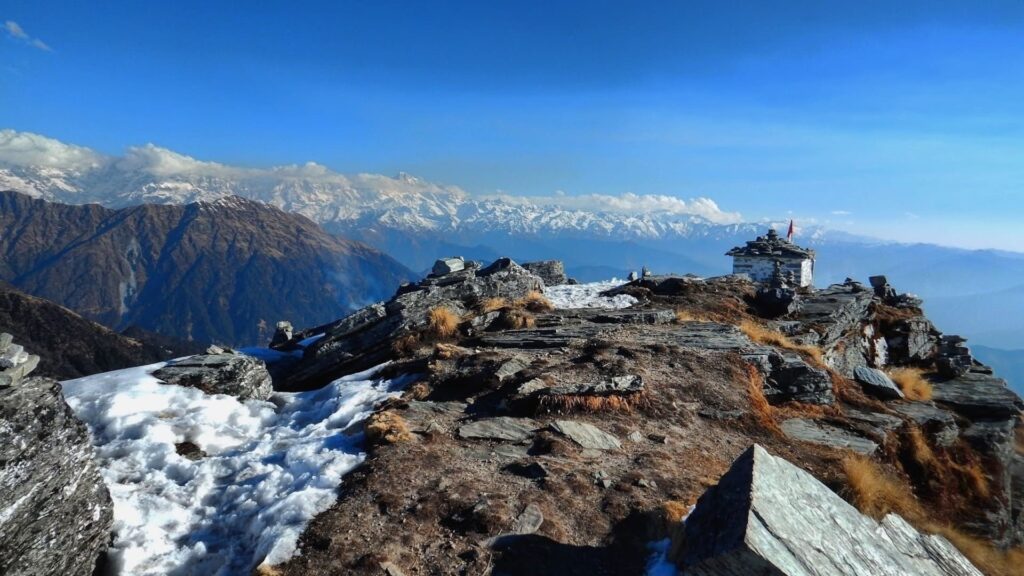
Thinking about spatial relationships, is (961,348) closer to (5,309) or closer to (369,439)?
(369,439)

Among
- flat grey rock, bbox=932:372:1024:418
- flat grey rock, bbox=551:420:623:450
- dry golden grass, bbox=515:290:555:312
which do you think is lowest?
flat grey rock, bbox=932:372:1024:418

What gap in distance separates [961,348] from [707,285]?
13.1m

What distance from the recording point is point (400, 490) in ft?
28.5

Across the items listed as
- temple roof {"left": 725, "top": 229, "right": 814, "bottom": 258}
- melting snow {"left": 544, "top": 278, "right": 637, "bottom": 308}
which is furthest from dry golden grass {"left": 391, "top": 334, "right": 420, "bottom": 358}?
temple roof {"left": 725, "top": 229, "right": 814, "bottom": 258}

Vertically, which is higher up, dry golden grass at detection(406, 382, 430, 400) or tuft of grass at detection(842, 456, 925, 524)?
tuft of grass at detection(842, 456, 925, 524)

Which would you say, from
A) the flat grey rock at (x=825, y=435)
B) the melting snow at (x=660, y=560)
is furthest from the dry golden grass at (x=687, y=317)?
the melting snow at (x=660, y=560)

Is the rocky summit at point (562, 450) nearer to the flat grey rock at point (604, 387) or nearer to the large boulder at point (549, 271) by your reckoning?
Result: the flat grey rock at point (604, 387)

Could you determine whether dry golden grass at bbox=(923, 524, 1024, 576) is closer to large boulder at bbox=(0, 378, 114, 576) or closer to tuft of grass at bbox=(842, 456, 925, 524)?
tuft of grass at bbox=(842, 456, 925, 524)

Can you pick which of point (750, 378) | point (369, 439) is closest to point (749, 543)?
point (369, 439)

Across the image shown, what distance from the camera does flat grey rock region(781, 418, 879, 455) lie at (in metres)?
13.0

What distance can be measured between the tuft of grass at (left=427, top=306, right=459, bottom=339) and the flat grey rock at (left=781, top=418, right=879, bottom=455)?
35.0 ft

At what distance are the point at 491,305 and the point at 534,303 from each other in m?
2.64

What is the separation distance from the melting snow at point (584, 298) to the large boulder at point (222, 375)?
13242 mm

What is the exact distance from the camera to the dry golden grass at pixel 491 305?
20667mm
